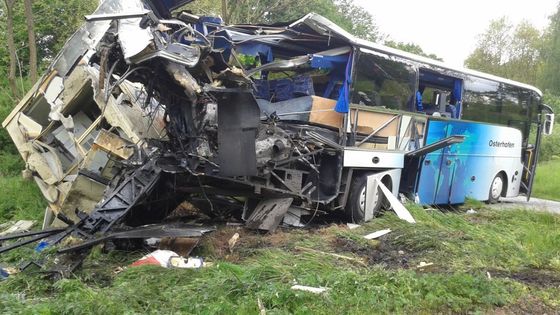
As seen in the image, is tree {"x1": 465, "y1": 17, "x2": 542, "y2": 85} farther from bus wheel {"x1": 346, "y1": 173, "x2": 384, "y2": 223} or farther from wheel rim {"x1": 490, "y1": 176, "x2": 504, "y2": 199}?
bus wheel {"x1": 346, "y1": 173, "x2": 384, "y2": 223}

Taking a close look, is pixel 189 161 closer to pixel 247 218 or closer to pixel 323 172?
pixel 247 218

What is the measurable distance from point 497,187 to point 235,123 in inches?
341

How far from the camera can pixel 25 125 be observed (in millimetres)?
8961

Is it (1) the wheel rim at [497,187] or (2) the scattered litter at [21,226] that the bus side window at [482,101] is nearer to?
(1) the wheel rim at [497,187]

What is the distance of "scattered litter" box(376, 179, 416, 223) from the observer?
823cm

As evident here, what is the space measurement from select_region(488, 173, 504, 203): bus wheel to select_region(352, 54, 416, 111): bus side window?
415cm

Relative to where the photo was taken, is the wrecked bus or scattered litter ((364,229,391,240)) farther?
scattered litter ((364,229,391,240))

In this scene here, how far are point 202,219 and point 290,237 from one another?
1804 millimetres

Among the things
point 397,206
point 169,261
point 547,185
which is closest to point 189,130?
point 169,261

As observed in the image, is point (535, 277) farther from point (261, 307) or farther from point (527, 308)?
point (261, 307)

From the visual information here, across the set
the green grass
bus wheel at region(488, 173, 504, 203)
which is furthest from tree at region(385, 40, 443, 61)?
bus wheel at region(488, 173, 504, 203)

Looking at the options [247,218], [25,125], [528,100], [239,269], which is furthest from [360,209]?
[528,100]

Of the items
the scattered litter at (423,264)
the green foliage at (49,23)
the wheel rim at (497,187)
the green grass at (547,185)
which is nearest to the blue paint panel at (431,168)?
the wheel rim at (497,187)

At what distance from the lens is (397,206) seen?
8711 millimetres
